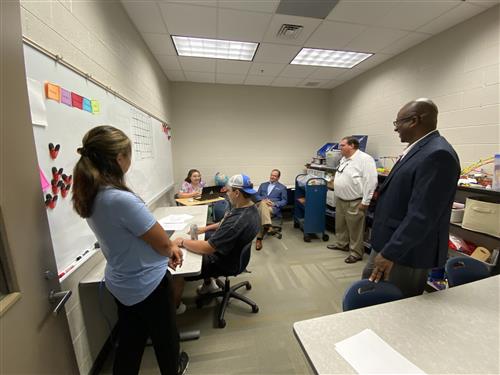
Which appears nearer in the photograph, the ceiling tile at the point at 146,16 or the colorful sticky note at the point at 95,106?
the colorful sticky note at the point at 95,106

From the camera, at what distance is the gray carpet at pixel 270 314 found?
1.56 metres

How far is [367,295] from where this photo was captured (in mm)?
1090

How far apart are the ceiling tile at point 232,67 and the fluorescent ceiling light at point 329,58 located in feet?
2.54

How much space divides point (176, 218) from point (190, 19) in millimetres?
2108

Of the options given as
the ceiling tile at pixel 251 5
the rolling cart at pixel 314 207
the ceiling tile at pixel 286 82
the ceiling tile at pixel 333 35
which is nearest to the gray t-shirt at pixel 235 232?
the ceiling tile at pixel 251 5

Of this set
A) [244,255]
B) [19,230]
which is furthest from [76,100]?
[244,255]

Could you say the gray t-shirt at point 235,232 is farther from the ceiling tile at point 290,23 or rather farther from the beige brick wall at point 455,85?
the beige brick wall at point 455,85

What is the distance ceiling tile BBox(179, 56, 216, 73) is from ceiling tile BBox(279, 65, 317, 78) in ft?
4.10

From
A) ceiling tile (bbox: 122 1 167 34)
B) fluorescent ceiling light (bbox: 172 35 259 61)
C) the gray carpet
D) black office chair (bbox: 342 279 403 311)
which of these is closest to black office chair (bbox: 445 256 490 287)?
black office chair (bbox: 342 279 403 311)

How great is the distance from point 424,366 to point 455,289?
24.2 inches

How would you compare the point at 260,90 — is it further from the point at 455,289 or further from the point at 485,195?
the point at 455,289

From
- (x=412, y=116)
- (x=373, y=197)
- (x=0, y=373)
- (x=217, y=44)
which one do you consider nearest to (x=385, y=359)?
(x=0, y=373)

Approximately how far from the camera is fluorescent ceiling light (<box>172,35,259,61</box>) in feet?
9.32

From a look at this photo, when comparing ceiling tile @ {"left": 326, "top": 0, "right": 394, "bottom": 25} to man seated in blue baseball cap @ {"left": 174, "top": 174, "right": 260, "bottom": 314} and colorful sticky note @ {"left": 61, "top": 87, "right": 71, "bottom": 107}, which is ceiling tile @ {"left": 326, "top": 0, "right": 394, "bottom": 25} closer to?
man seated in blue baseball cap @ {"left": 174, "top": 174, "right": 260, "bottom": 314}
